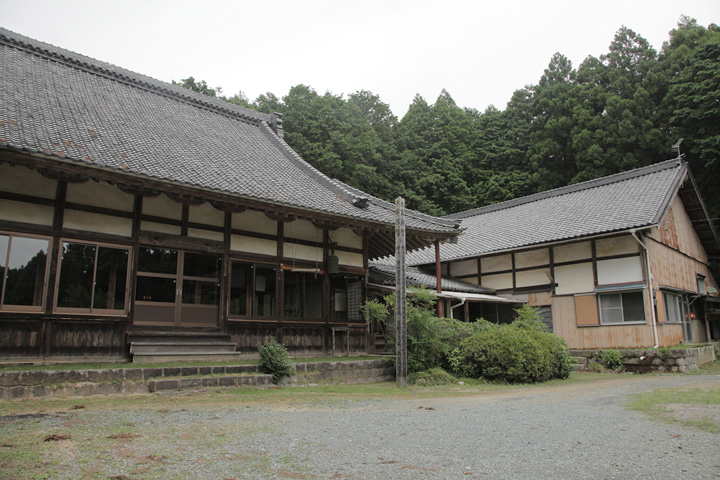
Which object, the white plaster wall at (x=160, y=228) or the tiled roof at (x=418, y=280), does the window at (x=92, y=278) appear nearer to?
the white plaster wall at (x=160, y=228)

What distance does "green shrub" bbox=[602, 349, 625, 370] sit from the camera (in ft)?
52.9

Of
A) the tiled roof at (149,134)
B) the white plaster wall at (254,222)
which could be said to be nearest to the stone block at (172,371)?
the tiled roof at (149,134)

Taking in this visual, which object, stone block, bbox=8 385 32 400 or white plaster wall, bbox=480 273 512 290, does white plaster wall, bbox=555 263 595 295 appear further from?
stone block, bbox=8 385 32 400

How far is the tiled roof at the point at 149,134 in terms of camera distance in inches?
398

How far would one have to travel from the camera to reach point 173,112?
1559cm

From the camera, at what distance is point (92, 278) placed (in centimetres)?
1012

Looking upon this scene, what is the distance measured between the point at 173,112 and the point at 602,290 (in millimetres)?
15795

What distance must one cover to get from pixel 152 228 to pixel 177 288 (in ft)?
4.83

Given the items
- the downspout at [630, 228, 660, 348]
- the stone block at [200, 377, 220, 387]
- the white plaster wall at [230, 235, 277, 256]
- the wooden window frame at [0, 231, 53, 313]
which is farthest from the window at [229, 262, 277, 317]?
the downspout at [630, 228, 660, 348]

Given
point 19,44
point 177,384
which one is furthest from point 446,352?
point 19,44

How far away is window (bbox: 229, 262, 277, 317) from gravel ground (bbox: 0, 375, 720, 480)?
5.33 metres

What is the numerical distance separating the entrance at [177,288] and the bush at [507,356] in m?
6.09

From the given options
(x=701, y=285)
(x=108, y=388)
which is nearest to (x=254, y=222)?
(x=108, y=388)

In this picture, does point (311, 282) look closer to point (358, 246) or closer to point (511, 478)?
point (358, 246)
